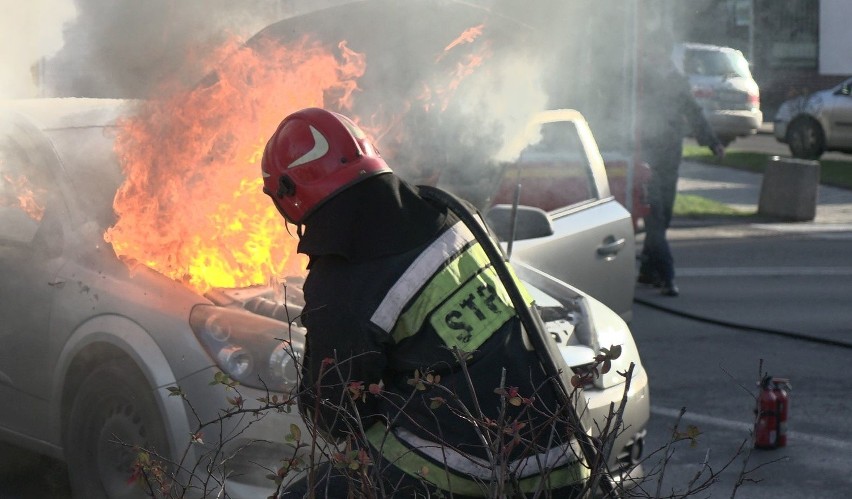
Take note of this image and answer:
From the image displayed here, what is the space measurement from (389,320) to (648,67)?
8.28m

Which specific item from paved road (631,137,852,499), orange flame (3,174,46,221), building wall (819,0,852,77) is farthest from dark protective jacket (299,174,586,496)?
building wall (819,0,852,77)

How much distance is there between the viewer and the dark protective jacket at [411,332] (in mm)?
2840

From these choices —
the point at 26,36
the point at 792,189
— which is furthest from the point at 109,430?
the point at 792,189

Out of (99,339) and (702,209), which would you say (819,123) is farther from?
(99,339)

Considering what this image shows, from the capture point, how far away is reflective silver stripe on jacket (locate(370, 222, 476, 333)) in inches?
111

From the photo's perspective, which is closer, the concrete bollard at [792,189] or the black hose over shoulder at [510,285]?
the black hose over shoulder at [510,285]

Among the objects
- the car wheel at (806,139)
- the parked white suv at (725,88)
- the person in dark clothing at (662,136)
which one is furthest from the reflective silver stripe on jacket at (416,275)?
the parked white suv at (725,88)

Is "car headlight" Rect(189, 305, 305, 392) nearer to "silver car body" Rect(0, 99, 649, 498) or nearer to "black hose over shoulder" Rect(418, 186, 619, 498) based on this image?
"silver car body" Rect(0, 99, 649, 498)

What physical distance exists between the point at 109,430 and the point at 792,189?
12.6 meters

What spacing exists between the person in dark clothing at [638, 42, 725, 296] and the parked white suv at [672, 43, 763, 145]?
1372 cm

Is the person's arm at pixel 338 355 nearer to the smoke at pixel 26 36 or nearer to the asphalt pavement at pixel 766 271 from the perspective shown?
the smoke at pixel 26 36

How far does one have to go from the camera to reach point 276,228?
513 cm

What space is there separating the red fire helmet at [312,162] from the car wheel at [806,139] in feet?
69.5

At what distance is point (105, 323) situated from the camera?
4797 mm
